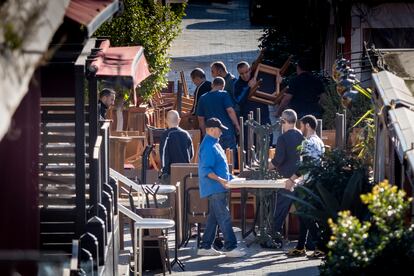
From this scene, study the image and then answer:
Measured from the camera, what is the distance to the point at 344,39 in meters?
21.1

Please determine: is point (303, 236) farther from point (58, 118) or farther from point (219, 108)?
point (58, 118)

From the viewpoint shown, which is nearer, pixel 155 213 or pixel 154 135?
pixel 155 213

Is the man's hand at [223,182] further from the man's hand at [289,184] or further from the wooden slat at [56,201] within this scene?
the wooden slat at [56,201]

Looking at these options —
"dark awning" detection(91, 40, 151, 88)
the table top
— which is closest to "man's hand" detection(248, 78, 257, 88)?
the table top

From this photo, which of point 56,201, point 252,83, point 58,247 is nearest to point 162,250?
point 58,247

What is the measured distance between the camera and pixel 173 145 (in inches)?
631

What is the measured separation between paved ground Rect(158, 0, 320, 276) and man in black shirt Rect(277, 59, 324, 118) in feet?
11.1

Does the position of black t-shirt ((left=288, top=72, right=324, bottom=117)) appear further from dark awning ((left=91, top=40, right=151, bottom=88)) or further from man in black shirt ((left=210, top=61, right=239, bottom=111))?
dark awning ((left=91, top=40, right=151, bottom=88))

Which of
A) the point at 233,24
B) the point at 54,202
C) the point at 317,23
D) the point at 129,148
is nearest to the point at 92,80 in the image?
the point at 54,202

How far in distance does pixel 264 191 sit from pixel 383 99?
4965 mm

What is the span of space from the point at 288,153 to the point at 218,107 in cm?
275

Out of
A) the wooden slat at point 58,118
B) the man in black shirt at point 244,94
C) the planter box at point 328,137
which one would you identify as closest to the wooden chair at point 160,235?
the wooden slat at point 58,118

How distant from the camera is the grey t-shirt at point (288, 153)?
49.6 feet

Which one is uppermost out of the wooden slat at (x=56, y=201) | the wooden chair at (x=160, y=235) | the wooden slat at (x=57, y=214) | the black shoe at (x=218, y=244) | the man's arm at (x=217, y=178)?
the man's arm at (x=217, y=178)
